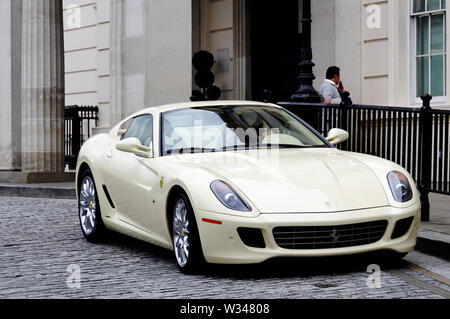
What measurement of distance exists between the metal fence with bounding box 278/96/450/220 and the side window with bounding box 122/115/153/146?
2815 mm

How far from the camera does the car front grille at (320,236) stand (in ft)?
20.7

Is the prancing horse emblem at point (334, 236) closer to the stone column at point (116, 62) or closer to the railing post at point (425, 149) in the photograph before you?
the railing post at point (425, 149)

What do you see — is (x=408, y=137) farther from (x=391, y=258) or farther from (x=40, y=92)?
(x=40, y=92)

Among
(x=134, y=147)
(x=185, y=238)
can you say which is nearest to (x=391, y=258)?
(x=185, y=238)

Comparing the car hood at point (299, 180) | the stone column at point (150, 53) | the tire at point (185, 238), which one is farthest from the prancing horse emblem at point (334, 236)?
the stone column at point (150, 53)

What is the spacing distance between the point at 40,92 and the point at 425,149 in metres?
10.2

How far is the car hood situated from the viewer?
6.41 metres

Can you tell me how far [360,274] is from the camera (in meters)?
6.55

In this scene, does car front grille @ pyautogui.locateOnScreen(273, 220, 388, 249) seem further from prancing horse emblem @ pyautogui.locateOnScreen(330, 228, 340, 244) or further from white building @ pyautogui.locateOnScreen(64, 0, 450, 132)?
white building @ pyautogui.locateOnScreen(64, 0, 450, 132)

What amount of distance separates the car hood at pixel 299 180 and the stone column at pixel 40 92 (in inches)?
427

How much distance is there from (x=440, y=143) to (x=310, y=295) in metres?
4.00

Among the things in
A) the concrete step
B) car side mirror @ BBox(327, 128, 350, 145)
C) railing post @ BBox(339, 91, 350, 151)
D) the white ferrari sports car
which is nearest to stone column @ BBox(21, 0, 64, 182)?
the concrete step
